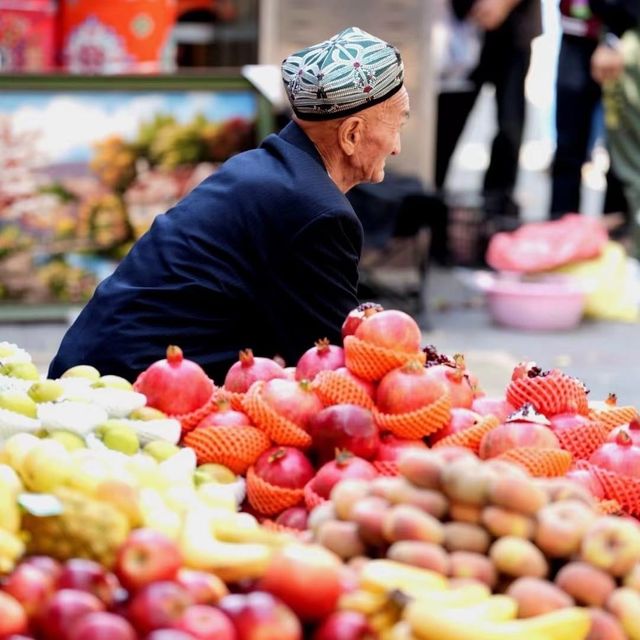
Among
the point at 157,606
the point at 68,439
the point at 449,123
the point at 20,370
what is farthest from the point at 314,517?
the point at 449,123

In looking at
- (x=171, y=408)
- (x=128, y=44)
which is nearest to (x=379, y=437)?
(x=171, y=408)

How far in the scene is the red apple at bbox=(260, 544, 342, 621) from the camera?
1.93m

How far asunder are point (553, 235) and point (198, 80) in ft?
7.57

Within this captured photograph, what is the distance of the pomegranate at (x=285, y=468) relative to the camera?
259 centimetres

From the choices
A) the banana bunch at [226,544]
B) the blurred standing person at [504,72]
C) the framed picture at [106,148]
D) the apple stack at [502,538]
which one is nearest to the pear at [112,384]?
the banana bunch at [226,544]

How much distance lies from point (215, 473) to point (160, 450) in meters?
0.12

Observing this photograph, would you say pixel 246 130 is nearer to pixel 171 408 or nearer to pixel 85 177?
pixel 85 177

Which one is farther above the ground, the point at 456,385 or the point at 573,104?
the point at 456,385

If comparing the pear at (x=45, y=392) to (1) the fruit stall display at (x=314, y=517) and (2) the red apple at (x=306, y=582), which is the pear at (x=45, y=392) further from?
(2) the red apple at (x=306, y=582)

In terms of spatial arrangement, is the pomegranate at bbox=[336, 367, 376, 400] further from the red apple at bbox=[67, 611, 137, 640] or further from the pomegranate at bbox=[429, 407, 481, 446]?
the red apple at bbox=[67, 611, 137, 640]

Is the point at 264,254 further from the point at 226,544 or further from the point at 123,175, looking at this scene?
the point at 123,175

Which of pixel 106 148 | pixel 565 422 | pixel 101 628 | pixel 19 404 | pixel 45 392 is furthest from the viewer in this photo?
pixel 106 148

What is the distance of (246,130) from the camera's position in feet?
23.8

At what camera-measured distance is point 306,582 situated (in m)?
1.93
